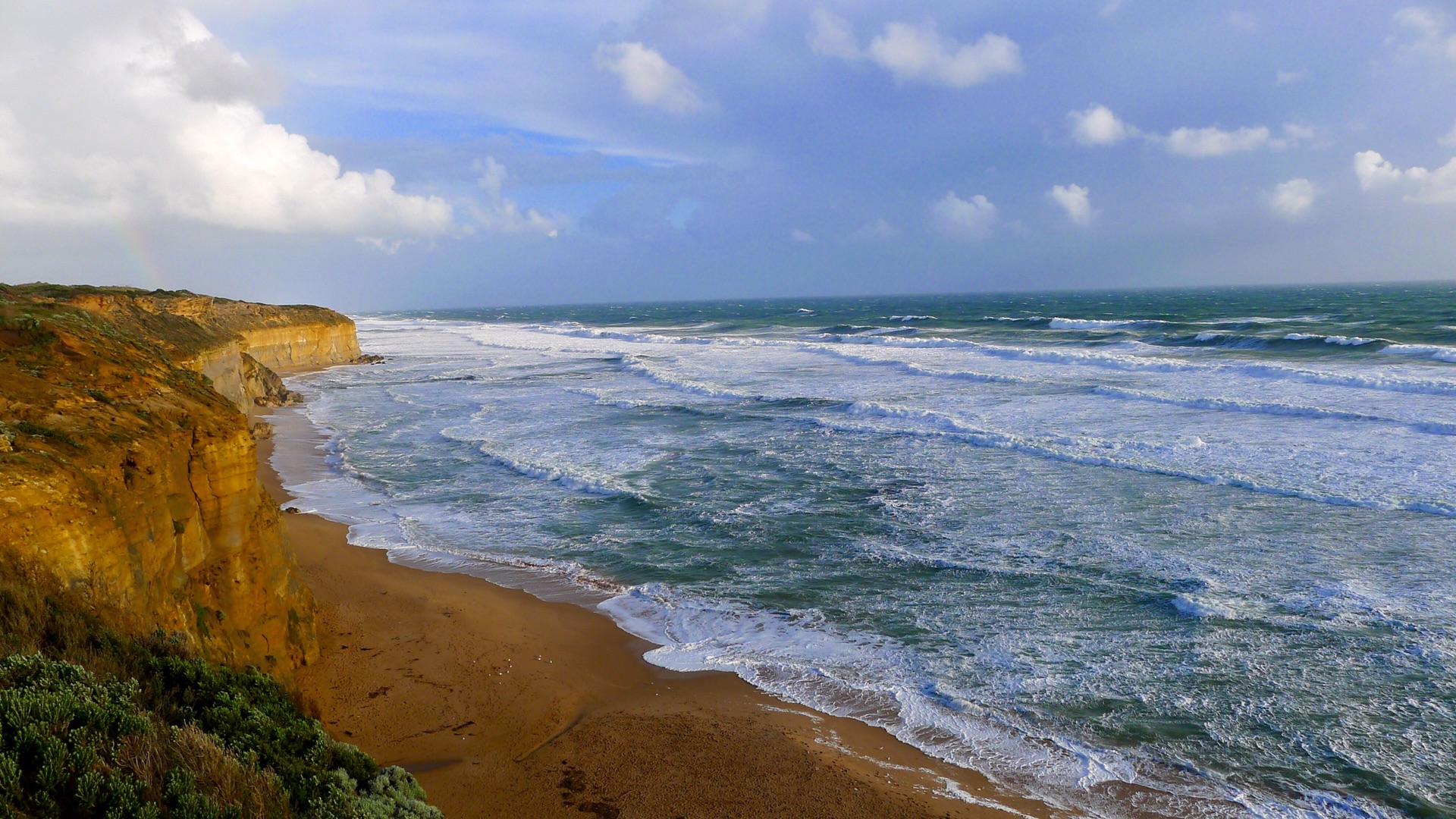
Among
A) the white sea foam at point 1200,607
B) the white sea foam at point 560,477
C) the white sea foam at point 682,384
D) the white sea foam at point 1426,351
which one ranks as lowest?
the white sea foam at point 1200,607

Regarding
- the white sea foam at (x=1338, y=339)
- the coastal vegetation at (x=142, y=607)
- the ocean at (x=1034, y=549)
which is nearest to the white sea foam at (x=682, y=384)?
the ocean at (x=1034, y=549)

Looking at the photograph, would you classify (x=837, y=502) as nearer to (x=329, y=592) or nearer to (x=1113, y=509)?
(x=1113, y=509)

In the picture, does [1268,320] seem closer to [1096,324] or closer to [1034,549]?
[1096,324]

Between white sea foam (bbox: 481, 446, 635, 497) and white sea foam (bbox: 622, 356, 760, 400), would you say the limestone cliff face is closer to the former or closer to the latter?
white sea foam (bbox: 622, 356, 760, 400)

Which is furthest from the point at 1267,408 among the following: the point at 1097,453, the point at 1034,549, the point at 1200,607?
the point at 1200,607

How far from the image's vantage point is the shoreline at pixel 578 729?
6.63 meters

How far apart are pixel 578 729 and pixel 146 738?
4102 millimetres

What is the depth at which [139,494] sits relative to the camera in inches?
263

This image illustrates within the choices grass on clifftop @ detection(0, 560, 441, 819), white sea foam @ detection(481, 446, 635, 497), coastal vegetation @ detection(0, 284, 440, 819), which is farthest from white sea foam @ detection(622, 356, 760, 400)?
grass on clifftop @ detection(0, 560, 441, 819)

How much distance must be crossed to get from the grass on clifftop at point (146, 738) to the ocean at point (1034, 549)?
4613 millimetres

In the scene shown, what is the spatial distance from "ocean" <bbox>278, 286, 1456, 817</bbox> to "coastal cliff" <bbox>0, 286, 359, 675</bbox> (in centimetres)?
422

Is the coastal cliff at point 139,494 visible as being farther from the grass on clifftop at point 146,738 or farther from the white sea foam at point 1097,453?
the white sea foam at point 1097,453

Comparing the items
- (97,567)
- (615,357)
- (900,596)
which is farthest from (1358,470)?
(615,357)

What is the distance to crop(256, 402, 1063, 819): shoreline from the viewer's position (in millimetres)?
6629
